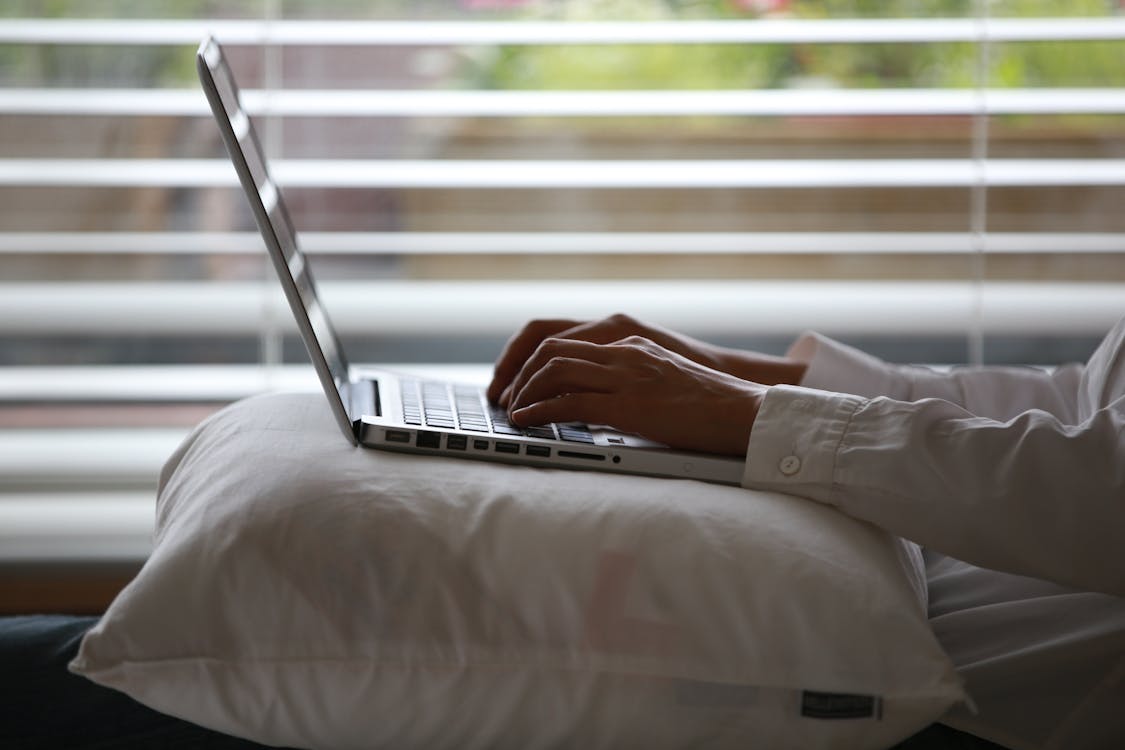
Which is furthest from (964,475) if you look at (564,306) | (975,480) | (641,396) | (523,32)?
(523,32)

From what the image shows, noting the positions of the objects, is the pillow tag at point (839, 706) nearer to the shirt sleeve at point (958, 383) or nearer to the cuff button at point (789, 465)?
the cuff button at point (789, 465)

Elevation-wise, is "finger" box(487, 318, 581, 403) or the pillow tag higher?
"finger" box(487, 318, 581, 403)

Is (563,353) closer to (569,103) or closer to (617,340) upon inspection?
(617,340)

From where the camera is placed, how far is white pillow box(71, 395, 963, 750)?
0.65 metres

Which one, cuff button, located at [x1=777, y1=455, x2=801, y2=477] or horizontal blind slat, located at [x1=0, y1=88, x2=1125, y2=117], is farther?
horizontal blind slat, located at [x1=0, y1=88, x2=1125, y2=117]

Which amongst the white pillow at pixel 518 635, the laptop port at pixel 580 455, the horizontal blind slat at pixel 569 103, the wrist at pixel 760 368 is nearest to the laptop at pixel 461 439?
the laptop port at pixel 580 455

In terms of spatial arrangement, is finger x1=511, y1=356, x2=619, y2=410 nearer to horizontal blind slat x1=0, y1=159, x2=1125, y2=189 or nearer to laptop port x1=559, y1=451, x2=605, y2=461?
laptop port x1=559, y1=451, x2=605, y2=461

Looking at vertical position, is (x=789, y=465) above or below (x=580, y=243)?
below

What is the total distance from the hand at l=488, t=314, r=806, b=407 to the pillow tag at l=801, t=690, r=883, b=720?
1.35ft

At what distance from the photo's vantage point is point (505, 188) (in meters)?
1.72

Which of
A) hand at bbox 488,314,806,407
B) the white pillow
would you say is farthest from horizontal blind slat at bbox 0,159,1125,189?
the white pillow

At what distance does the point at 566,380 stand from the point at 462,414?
0.12m

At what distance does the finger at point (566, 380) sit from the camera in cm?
85

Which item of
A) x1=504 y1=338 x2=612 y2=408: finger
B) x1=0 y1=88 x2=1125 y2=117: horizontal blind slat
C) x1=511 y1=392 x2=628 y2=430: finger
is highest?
x1=0 y1=88 x2=1125 y2=117: horizontal blind slat
